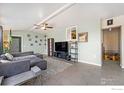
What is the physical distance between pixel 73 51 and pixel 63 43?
3.47ft

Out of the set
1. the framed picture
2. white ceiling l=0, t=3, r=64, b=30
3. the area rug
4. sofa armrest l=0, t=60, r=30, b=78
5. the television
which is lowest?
the area rug

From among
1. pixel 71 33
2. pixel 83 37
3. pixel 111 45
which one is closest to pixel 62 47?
pixel 71 33

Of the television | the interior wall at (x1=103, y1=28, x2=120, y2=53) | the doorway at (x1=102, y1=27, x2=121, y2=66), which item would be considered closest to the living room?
the television

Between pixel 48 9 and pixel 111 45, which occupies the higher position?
pixel 48 9

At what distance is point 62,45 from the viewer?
8305mm

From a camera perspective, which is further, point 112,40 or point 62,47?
point 62,47

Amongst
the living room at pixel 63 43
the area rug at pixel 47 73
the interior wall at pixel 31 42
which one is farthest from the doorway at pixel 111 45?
the interior wall at pixel 31 42

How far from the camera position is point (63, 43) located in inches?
322

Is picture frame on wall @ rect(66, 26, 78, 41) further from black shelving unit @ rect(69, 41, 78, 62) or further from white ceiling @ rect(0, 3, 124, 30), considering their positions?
white ceiling @ rect(0, 3, 124, 30)

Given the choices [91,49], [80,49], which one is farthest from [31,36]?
[91,49]

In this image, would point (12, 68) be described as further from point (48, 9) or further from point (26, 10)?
point (48, 9)

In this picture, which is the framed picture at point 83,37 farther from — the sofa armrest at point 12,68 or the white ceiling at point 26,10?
the sofa armrest at point 12,68

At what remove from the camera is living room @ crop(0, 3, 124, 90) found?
3336 millimetres

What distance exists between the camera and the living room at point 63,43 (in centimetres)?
334
